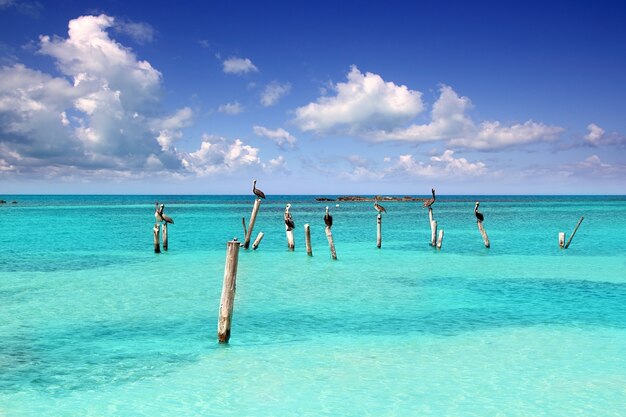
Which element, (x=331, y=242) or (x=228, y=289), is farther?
(x=331, y=242)

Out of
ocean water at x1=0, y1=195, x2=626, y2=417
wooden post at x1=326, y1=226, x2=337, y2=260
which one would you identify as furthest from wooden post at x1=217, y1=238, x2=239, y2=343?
wooden post at x1=326, y1=226, x2=337, y2=260

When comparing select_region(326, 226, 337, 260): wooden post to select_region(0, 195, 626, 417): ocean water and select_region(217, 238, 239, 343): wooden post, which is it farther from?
select_region(217, 238, 239, 343): wooden post

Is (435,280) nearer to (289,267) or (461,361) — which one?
(289,267)

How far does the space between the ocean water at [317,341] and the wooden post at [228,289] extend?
331 mm

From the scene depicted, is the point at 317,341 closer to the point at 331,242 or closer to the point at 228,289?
the point at 228,289

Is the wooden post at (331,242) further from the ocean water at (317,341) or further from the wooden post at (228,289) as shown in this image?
the wooden post at (228,289)

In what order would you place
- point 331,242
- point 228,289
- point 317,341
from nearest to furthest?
point 228,289 < point 317,341 < point 331,242

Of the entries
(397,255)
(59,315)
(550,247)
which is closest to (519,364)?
(59,315)

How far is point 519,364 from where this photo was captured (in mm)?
12055

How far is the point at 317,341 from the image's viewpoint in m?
14.0

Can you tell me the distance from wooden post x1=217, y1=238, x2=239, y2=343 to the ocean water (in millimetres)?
331

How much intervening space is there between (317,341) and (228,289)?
2604mm

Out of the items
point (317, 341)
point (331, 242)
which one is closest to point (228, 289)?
point (317, 341)

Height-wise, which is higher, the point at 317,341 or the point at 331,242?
the point at 331,242
